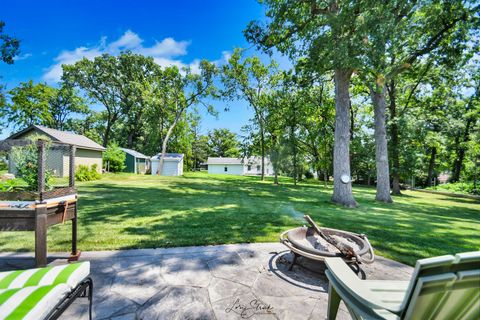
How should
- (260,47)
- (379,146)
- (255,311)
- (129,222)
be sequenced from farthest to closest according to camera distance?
1. (379,146)
2. (260,47)
3. (129,222)
4. (255,311)

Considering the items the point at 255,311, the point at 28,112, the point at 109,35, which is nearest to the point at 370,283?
the point at 255,311

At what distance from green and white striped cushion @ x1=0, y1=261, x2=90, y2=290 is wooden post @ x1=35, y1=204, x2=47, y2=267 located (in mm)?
891

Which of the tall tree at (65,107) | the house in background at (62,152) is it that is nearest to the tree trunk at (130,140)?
the tall tree at (65,107)

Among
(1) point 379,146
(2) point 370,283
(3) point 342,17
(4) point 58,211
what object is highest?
(3) point 342,17

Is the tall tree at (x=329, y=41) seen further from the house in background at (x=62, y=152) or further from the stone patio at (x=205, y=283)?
the house in background at (x=62, y=152)

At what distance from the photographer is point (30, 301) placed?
1376mm

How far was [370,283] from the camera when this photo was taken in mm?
1743

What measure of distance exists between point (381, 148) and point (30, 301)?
40.1 feet

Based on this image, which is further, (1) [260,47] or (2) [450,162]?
(2) [450,162]

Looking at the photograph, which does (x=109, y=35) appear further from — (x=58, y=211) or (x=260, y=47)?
(x=58, y=211)

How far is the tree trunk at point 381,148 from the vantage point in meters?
10.5

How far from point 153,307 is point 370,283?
2010mm

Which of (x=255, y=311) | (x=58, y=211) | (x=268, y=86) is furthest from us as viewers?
(x=268, y=86)

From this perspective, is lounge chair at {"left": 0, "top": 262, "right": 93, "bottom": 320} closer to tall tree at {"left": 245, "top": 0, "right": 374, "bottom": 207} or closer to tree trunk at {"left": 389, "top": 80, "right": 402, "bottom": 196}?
tall tree at {"left": 245, "top": 0, "right": 374, "bottom": 207}
